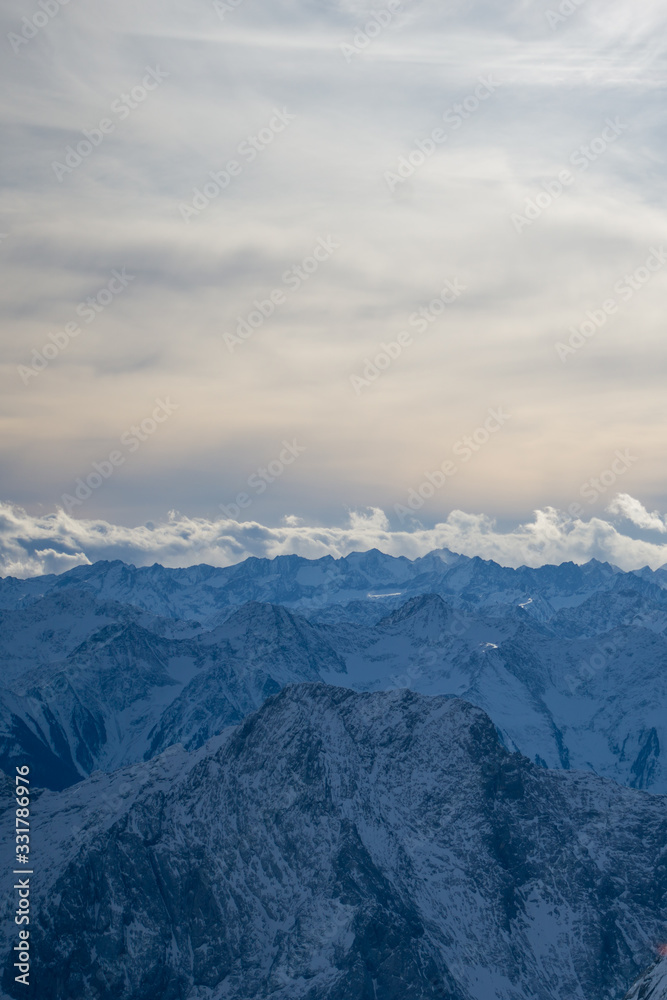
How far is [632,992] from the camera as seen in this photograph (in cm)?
14925
